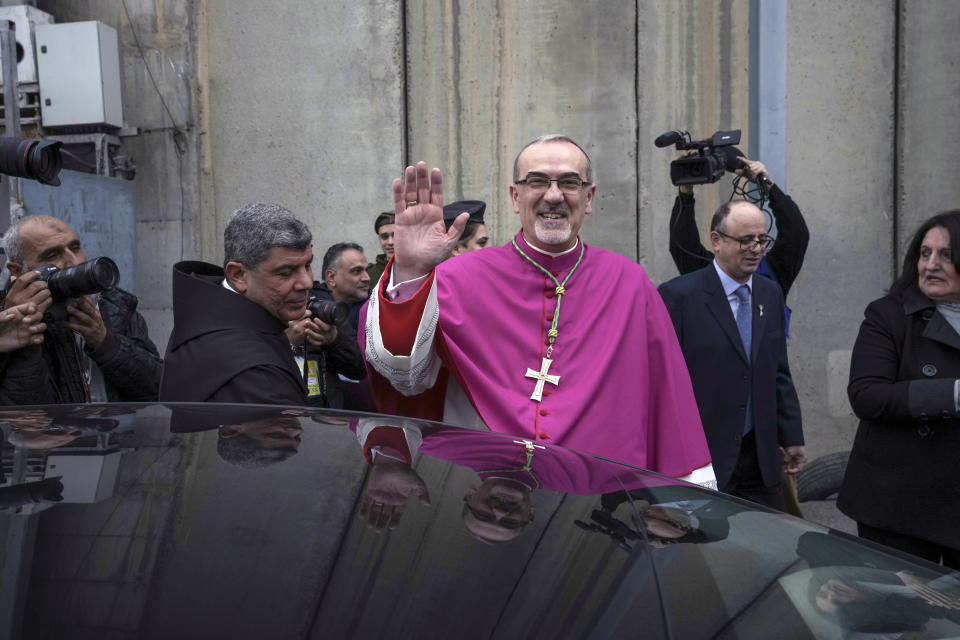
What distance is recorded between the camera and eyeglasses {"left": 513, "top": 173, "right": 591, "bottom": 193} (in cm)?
286

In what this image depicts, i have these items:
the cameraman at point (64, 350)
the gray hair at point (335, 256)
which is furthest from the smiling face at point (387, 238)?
the cameraman at point (64, 350)

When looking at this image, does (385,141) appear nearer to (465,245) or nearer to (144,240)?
(144,240)

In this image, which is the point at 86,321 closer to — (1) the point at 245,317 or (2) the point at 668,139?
(1) the point at 245,317

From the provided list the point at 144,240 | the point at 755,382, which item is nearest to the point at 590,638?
the point at 755,382

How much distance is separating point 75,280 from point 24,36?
4.50 m

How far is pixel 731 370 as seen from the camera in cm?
401

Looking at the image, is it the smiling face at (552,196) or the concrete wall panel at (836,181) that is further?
the concrete wall panel at (836,181)

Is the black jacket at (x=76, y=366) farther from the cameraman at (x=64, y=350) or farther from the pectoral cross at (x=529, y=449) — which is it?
the pectoral cross at (x=529, y=449)

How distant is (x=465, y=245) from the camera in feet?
15.2

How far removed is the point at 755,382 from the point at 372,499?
304cm

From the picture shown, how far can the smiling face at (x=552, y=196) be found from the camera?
287cm

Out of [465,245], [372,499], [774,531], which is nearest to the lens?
[372,499]

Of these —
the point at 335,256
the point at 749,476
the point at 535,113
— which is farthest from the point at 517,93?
the point at 749,476

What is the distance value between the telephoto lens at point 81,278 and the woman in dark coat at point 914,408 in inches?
97.4
